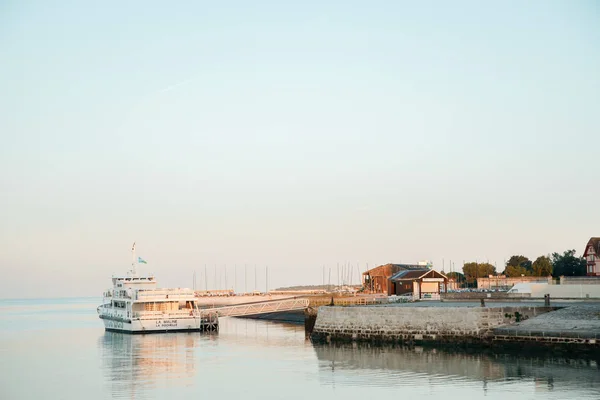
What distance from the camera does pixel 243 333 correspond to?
224ft

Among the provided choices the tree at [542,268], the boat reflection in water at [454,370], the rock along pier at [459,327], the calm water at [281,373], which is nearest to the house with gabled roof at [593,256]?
the tree at [542,268]

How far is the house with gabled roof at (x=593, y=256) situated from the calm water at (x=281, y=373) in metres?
38.9

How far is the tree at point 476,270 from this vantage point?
120 m

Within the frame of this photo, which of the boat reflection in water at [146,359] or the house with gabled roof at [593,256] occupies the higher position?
the house with gabled roof at [593,256]

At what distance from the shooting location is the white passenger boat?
6600cm

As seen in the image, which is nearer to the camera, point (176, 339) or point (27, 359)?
point (27, 359)

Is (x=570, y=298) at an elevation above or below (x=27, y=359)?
above

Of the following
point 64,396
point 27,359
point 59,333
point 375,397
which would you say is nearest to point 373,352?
point 375,397

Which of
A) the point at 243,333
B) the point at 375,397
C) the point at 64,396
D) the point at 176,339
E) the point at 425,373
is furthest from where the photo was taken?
the point at 243,333

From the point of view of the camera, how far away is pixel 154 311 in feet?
218

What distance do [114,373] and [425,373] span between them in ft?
55.4

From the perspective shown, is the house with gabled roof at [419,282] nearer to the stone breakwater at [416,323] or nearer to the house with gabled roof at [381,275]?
the stone breakwater at [416,323]

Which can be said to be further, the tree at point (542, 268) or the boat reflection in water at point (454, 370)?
the tree at point (542, 268)

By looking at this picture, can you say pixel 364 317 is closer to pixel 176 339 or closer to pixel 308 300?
pixel 176 339
